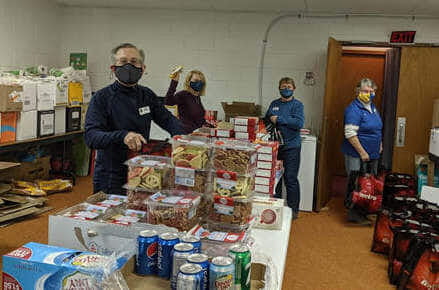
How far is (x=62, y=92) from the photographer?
17.4 ft

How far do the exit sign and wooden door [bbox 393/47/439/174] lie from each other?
0.13 m

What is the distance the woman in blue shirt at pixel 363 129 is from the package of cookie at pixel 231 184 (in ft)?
10.3

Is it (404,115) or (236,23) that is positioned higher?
(236,23)

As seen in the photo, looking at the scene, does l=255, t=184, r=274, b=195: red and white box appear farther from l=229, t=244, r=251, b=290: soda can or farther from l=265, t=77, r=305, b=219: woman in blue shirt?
l=265, t=77, r=305, b=219: woman in blue shirt

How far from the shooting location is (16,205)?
4.32 meters

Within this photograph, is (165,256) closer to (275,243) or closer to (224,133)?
(275,243)

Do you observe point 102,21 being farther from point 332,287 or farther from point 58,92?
point 332,287

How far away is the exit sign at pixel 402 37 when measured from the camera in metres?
5.27

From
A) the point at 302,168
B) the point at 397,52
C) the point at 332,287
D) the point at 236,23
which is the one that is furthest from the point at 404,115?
the point at 332,287

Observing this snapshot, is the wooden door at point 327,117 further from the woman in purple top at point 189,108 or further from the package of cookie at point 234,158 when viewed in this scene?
the package of cookie at point 234,158

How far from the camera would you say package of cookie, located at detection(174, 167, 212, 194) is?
179 centimetres

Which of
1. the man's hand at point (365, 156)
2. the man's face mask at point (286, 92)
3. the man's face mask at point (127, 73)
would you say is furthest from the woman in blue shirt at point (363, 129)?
the man's face mask at point (127, 73)

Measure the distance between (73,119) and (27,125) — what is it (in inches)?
34.7

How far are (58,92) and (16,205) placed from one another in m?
1.51
